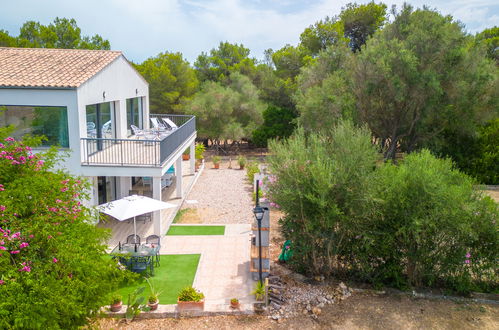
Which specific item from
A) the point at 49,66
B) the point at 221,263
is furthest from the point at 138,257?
the point at 49,66

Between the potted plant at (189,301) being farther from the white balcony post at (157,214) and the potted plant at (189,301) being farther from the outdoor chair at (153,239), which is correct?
the white balcony post at (157,214)

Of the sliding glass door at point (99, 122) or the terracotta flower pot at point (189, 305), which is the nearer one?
the terracotta flower pot at point (189, 305)

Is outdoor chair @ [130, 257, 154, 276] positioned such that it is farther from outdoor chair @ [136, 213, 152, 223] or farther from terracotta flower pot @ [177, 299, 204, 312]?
outdoor chair @ [136, 213, 152, 223]

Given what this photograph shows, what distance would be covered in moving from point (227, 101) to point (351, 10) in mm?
18234

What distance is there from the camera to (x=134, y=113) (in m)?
22.4

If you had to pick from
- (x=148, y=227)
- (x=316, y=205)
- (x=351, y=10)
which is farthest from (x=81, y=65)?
(x=351, y=10)

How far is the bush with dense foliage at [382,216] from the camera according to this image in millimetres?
9852

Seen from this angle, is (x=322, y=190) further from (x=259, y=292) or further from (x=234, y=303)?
(x=234, y=303)

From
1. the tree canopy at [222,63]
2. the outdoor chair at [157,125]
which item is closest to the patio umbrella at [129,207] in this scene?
the outdoor chair at [157,125]

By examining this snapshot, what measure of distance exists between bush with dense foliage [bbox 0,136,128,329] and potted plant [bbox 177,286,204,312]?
2.33 metres

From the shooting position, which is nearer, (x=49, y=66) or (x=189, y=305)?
(x=189, y=305)

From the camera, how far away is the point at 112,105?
1822cm

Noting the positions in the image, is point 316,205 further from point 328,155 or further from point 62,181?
point 62,181

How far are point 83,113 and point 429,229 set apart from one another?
→ 11.4 meters
